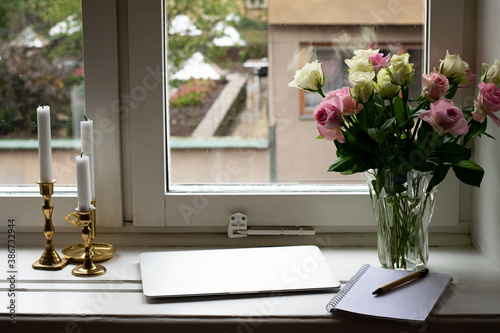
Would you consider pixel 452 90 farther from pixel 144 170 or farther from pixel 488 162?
pixel 144 170

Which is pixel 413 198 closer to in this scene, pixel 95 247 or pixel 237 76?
pixel 237 76

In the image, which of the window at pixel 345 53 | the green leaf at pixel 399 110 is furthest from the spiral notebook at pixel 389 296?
the window at pixel 345 53

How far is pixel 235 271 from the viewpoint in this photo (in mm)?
1165

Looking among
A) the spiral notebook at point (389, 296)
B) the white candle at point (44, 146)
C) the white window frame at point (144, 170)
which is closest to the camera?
the spiral notebook at point (389, 296)

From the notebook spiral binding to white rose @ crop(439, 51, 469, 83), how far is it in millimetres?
378

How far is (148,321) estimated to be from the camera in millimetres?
987

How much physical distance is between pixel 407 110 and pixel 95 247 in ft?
2.28

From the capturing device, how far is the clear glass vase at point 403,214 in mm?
1145

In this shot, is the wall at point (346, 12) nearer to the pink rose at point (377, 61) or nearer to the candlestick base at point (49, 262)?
the pink rose at point (377, 61)

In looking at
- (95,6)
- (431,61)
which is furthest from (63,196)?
(431,61)

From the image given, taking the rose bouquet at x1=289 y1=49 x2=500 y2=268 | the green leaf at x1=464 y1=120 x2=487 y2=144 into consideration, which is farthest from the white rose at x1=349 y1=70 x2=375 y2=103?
the green leaf at x1=464 y1=120 x2=487 y2=144

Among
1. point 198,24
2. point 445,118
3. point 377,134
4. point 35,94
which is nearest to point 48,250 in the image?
point 35,94

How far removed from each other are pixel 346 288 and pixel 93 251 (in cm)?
54

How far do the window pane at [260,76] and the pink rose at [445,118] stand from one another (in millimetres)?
351
